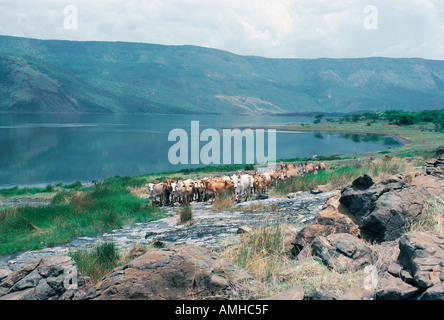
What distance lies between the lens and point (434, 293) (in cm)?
441

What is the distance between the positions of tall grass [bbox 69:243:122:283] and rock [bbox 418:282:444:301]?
456 cm

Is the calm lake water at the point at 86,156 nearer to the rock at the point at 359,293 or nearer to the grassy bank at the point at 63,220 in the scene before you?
the grassy bank at the point at 63,220

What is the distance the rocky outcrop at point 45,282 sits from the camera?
4953mm

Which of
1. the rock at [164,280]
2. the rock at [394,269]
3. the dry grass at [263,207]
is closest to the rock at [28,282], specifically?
the rock at [164,280]

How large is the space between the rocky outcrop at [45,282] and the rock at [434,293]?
12.9ft

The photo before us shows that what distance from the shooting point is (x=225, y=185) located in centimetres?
1728

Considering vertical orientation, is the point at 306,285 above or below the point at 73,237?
above

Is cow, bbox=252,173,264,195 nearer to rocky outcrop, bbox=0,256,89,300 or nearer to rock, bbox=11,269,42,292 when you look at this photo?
rocky outcrop, bbox=0,256,89,300

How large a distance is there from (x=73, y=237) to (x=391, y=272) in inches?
348

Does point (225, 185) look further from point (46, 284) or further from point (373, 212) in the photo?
point (46, 284)

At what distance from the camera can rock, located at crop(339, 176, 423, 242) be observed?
6.79 meters
